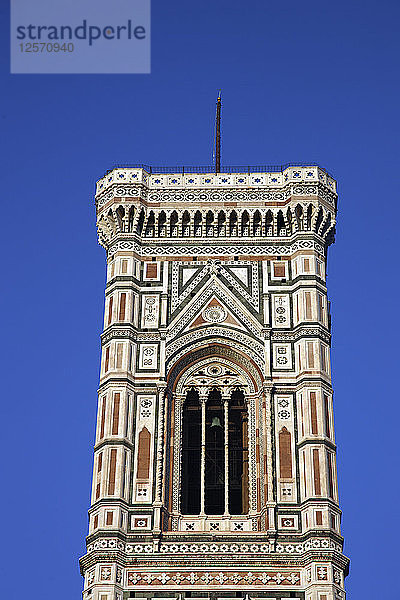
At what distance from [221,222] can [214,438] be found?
553 centimetres

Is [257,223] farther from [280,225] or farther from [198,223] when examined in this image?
[198,223]

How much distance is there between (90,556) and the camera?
1236 inches

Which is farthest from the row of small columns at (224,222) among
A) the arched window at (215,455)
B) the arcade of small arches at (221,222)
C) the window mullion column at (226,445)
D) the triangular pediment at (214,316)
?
the window mullion column at (226,445)

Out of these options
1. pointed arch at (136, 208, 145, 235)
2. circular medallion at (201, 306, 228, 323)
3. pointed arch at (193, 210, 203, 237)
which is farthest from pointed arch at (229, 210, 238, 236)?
circular medallion at (201, 306, 228, 323)

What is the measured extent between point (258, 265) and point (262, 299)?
38.3 inches

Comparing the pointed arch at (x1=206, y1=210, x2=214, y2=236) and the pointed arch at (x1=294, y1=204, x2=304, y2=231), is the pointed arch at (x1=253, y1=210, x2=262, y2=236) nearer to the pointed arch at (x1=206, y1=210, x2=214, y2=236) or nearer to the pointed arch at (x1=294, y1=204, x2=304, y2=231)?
the pointed arch at (x1=294, y1=204, x2=304, y2=231)

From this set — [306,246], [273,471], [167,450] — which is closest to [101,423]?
[167,450]

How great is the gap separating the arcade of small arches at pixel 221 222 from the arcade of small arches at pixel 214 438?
3.52 metres

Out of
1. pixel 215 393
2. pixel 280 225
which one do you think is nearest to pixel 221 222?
pixel 280 225

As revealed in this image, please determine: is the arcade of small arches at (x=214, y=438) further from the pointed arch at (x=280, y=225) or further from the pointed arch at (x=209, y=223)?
the pointed arch at (x=280, y=225)

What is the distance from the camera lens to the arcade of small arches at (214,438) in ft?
108

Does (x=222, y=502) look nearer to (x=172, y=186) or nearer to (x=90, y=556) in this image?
(x=90, y=556)

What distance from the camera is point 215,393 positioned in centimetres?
3428

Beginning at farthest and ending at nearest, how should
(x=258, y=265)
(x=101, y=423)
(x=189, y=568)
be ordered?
(x=258, y=265), (x=101, y=423), (x=189, y=568)
